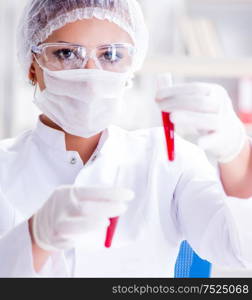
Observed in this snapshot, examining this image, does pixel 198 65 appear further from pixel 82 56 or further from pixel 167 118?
pixel 167 118

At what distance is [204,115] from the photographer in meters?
1.07

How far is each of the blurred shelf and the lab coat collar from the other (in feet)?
4.62

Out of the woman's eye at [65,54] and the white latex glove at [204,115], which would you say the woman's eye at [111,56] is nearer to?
the woman's eye at [65,54]

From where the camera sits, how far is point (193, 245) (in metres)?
1.37

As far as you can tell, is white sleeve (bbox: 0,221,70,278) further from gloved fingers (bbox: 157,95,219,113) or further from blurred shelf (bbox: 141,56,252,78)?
blurred shelf (bbox: 141,56,252,78)

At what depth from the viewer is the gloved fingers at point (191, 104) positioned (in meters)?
1.06

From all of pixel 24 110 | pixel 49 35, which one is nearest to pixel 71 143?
pixel 49 35

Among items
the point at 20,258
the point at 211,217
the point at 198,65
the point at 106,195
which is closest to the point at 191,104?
the point at 106,195

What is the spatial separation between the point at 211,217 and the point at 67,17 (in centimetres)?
59

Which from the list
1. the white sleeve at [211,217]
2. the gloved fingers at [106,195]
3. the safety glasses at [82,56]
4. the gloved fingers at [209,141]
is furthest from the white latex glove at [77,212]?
the safety glasses at [82,56]

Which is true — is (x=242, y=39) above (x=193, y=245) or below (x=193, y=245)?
above

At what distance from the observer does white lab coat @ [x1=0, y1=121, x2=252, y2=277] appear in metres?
1.32

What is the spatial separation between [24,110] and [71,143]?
1.92m
